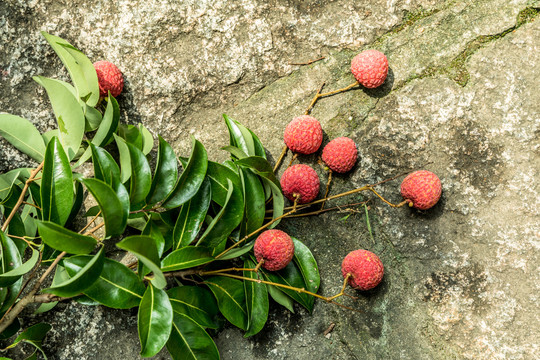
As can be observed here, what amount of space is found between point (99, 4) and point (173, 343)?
97 cm

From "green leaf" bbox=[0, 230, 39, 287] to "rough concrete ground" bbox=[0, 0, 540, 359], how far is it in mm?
280

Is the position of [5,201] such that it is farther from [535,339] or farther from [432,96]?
[535,339]

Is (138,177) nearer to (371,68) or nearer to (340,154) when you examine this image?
(340,154)

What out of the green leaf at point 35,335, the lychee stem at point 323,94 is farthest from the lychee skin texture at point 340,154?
the green leaf at point 35,335

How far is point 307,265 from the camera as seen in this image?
1.30 m

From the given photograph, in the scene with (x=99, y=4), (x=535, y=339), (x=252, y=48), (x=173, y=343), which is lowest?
(x=535, y=339)

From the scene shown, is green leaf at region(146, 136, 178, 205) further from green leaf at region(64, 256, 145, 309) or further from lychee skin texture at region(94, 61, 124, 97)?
lychee skin texture at region(94, 61, 124, 97)

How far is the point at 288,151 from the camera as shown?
1398 mm

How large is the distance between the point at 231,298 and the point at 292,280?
0.17 metres

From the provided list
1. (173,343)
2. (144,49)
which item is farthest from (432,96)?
(173,343)

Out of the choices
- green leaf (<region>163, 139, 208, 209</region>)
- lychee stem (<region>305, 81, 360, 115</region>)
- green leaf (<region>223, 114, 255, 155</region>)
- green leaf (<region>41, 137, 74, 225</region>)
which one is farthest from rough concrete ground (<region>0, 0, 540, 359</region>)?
green leaf (<region>41, 137, 74, 225</region>)

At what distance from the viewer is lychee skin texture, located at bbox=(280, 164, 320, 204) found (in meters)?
1.26

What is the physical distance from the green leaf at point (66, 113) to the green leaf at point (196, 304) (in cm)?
45

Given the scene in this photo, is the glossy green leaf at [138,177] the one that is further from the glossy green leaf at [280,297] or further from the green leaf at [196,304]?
the glossy green leaf at [280,297]
